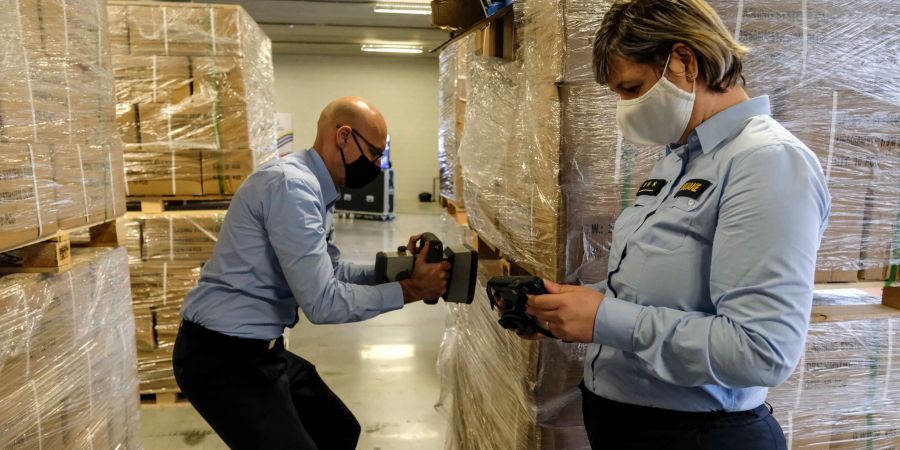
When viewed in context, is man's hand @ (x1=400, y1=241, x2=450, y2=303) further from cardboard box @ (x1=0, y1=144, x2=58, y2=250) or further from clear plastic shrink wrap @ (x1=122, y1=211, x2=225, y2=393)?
clear plastic shrink wrap @ (x1=122, y1=211, x2=225, y2=393)

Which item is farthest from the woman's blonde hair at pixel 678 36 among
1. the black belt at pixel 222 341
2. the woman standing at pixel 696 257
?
the black belt at pixel 222 341

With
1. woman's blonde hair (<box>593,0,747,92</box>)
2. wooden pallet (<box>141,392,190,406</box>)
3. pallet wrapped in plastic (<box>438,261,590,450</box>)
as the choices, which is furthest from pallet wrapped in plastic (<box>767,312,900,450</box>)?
wooden pallet (<box>141,392,190,406</box>)

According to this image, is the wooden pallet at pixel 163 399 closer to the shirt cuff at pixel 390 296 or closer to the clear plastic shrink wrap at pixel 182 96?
the clear plastic shrink wrap at pixel 182 96

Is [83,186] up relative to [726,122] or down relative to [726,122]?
down

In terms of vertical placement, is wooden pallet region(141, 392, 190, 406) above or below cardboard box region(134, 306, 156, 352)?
below

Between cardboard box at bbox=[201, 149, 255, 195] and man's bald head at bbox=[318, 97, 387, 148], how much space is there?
2.04 m

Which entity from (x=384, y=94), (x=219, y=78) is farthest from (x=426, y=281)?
(x=384, y=94)

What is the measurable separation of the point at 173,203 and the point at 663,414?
14.0 ft

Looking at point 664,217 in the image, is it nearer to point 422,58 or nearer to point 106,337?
point 106,337

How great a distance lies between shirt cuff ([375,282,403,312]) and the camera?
82.3 inches

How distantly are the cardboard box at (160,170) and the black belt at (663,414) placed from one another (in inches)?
138

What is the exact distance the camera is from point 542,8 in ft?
5.86

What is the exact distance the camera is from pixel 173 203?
458 cm

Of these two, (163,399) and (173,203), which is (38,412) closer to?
(163,399)
